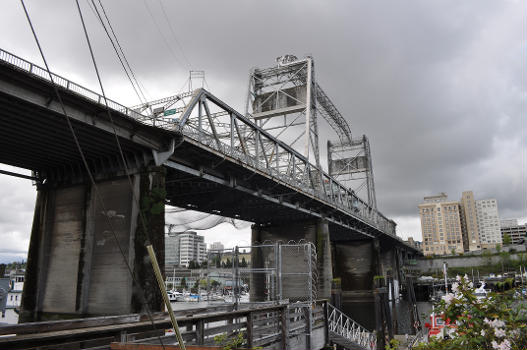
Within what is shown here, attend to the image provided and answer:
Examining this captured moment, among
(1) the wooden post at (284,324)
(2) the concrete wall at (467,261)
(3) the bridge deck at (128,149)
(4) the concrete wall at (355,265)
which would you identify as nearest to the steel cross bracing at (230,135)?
(3) the bridge deck at (128,149)

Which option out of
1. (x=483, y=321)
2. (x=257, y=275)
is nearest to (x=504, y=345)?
(x=483, y=321)

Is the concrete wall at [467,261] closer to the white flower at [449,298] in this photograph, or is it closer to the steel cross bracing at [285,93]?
the steel cross bracing at [285,93]

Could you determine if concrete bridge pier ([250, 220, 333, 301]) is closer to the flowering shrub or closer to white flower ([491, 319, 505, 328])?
the flowering shrub

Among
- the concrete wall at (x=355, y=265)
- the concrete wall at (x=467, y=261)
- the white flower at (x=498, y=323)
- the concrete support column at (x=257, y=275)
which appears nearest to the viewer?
the white flower at (x=498, y=323)

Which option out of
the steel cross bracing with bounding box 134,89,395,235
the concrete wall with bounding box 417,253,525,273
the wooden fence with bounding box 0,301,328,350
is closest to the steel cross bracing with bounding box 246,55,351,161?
the steel cross bracing with bounding box 134,89,395,235

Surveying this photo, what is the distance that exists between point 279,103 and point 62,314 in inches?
1933

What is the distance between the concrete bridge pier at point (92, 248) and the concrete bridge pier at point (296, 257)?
1035 inches

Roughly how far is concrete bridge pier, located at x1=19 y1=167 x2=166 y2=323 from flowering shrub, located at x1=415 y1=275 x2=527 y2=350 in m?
21.2

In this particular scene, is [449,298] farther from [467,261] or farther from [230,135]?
[467,261]

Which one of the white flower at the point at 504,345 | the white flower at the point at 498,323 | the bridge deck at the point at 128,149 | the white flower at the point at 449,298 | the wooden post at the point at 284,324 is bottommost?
the wooden post at the point at 284,324

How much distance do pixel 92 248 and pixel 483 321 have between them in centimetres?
2874

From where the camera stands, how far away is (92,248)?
29344 millimetres

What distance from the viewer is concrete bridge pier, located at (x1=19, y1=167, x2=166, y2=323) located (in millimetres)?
26344

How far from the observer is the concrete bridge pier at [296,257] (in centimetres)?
5566
